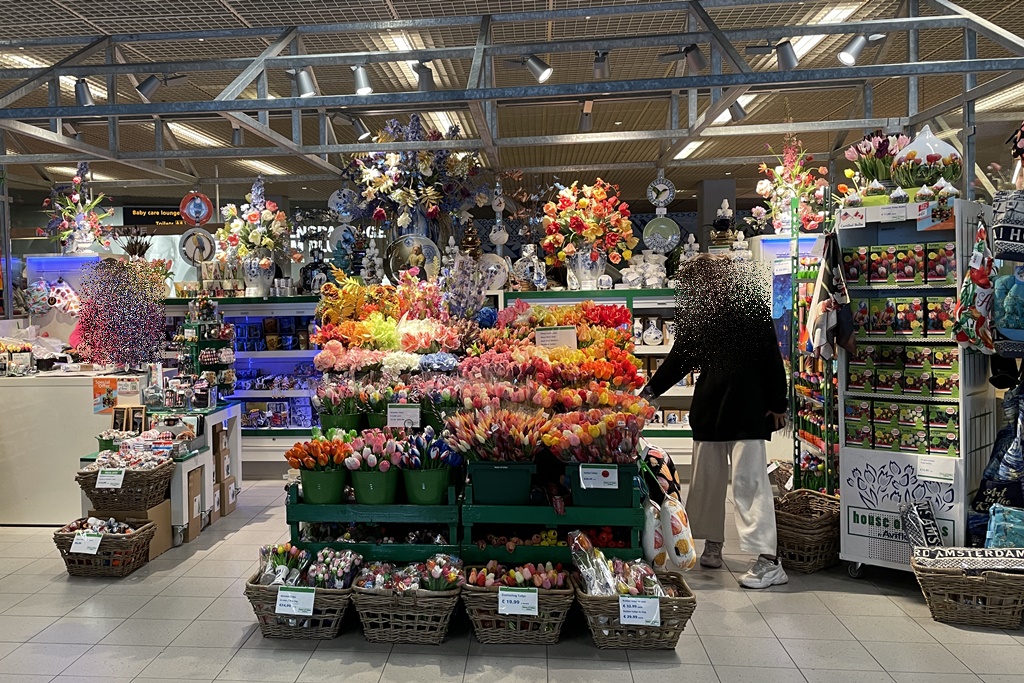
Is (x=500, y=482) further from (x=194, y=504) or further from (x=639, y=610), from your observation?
(x=194, y=504)

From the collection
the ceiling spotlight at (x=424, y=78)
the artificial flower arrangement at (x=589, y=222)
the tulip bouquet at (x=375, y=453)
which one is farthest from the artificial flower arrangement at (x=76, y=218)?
the tulip bouquet at (x=375, y=453)

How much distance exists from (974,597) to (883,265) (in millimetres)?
1747

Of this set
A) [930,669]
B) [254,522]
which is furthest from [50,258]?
[930,669]

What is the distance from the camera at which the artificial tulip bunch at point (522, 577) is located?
3.45m

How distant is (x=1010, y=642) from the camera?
3.52 m

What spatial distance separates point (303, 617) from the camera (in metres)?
3.52

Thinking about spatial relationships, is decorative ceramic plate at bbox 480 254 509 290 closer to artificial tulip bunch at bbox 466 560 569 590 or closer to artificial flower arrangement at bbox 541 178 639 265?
artificial flower arrangement at bbox 541 178 639 265

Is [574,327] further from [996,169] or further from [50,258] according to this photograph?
[50,258]

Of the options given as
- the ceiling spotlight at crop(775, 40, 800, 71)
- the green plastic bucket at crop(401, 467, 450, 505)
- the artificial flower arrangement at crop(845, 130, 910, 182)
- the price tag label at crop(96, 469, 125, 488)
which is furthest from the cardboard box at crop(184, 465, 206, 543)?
the ceiling spotlight at crop(775, 40, 800, 71)

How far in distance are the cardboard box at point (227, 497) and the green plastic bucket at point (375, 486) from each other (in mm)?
2573

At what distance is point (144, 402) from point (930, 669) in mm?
5039

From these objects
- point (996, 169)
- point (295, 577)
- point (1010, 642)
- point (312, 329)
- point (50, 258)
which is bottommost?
point (1010, 642)

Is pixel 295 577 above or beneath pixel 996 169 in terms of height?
beneath

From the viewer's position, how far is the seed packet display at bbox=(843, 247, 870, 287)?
14.2 feet
